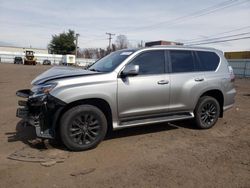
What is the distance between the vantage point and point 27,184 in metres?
3.84

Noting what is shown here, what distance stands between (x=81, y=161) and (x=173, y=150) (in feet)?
5.64

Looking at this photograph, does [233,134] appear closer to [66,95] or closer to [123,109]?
[123,109]

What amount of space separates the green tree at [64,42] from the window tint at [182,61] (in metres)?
84.1

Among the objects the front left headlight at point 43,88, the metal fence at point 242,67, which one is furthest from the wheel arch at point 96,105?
the metal fence at point 242,67

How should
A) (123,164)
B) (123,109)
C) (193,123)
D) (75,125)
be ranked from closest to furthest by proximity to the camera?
(123,164) < (75,125) < (123,109) < (193,123)

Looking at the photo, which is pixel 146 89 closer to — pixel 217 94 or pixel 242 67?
pixel 217 94

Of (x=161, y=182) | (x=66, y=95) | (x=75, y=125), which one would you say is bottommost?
(x=161, y=182)

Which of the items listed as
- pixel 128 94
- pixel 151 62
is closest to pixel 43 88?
pixel 128 94

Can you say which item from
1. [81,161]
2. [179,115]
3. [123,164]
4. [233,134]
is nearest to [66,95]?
[81,161]

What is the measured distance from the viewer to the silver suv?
4.91 metres

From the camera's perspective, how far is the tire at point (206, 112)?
663 cm

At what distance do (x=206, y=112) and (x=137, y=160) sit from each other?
2.77m

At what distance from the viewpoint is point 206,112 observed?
22.3 ft

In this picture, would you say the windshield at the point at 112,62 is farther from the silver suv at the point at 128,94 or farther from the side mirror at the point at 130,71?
the side mirror at the point at 130,71
